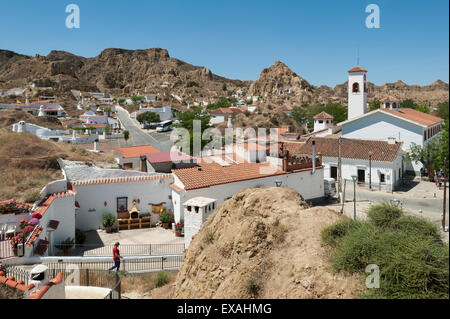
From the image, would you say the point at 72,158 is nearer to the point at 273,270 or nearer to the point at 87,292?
the point at 87,292

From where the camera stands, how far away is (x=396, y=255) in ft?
17.6

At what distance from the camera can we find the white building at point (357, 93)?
3869 cm

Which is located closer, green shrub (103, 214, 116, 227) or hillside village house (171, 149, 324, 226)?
green shrub (103, 214, 116, 227)

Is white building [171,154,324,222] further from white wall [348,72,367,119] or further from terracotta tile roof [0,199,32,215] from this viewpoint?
white wall [348,72,367,119]

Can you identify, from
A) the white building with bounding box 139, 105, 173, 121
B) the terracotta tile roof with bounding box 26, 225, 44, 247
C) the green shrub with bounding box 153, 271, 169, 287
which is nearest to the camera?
the green shrub with bounding box 153, 271, 169, 287

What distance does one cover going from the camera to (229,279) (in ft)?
25.6

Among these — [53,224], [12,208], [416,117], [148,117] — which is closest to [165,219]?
[53,224]

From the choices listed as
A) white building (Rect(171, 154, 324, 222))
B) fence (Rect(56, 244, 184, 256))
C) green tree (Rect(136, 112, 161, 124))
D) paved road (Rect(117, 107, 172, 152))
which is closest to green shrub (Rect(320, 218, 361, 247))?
fence (Rect(56, 244, 184, 256))

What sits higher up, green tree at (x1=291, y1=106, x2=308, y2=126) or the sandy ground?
green tree at (x1=291, y1=106, x2=308, y2=126)

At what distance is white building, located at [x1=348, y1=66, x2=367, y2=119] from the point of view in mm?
38688

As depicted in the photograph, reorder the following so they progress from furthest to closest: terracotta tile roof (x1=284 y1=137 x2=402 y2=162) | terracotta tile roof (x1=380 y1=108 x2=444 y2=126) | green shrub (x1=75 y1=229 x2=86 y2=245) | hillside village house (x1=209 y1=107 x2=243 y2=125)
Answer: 1. hillside village house (x1=209 y1=107 x2=243 y2=125)
2. terracotta tile roof (x1=380 y1=108 x2=444 y2=126)
3. terracotta tile roof (x1=284 y1=137 x2=402 y2=162)
4. green shrub (x1=75 y1=229 x2=86 y2=245)

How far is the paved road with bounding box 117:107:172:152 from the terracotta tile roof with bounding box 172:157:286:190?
914 inches

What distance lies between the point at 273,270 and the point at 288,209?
2205 mm

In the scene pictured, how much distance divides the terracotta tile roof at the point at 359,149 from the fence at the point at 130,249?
19440 mm
